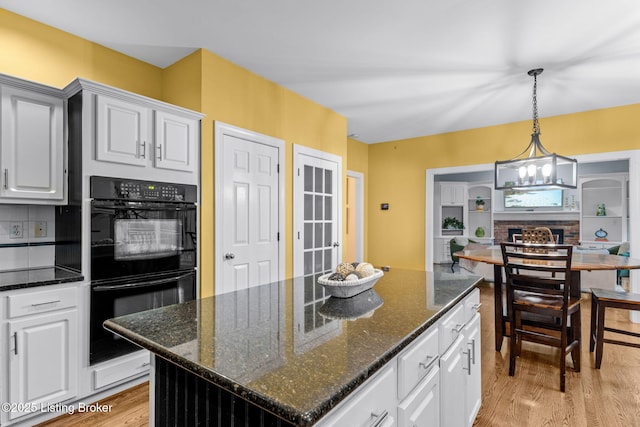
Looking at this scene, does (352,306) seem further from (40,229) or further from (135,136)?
(40,229)

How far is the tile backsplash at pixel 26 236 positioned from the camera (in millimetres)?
2242

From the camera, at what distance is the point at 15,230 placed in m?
2.28

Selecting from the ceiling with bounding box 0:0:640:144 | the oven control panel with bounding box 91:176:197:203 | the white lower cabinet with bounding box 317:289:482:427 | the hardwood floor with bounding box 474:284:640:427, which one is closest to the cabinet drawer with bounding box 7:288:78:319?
the oven control panel with bounding box 91:176:197:203

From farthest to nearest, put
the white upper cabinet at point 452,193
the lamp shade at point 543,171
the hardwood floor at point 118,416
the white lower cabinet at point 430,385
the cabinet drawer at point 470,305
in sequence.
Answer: the white upper cabinet at point 452,193 → the lamp shade at point 543,171 → the hardwood floor at point 118,416 → the cabinet drawer at point 470,305 → the white lower cabinet at point 430,385

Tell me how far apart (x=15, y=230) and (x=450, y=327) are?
110 inches

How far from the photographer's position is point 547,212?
7598 mm

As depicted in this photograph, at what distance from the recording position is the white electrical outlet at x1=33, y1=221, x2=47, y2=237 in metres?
2.38

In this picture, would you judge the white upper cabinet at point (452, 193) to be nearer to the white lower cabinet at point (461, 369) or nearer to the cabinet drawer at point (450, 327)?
the white lower cabinet at point (461, 369)

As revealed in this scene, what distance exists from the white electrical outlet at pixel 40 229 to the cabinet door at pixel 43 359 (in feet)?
2.40

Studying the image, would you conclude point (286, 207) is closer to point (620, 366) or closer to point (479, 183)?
point (620, 366)

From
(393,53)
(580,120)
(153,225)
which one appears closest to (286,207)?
(153,225)

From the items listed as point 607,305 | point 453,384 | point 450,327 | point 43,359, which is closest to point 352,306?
point 450,327

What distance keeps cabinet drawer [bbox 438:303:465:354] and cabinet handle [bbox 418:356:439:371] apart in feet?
0.23

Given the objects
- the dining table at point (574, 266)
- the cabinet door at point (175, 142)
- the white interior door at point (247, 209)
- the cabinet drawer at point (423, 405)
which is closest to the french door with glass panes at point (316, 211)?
the white interior door at point (247, 209)
